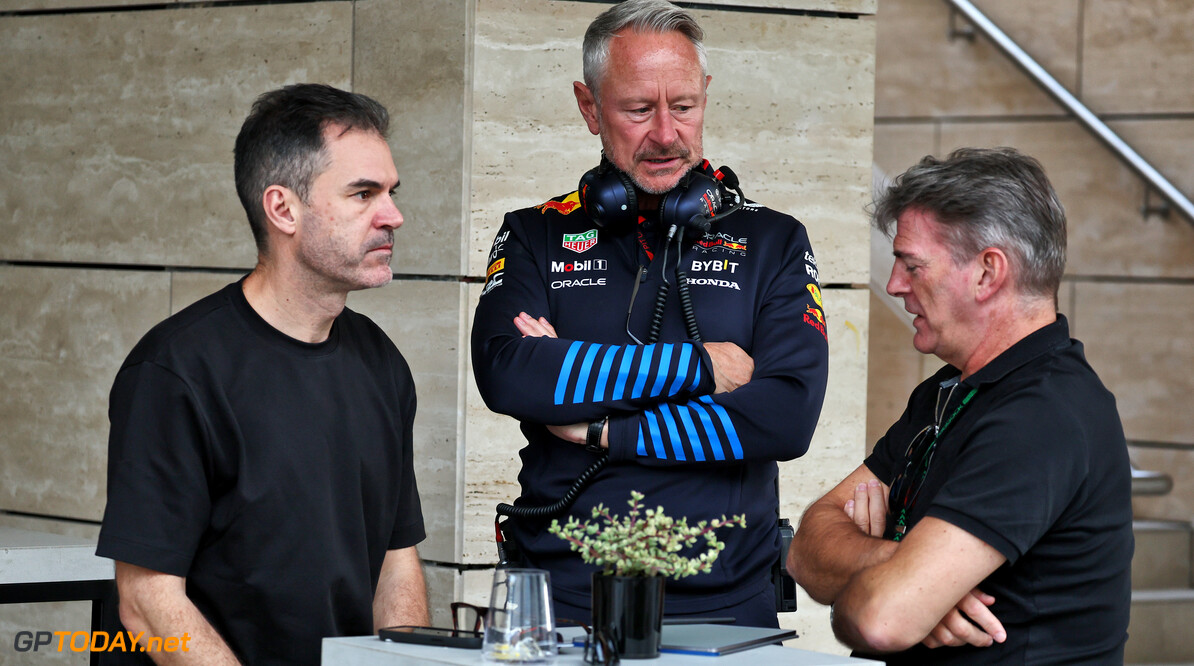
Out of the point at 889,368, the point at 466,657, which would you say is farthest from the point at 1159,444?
the point at 466,657

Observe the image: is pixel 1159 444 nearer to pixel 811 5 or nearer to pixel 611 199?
pixel 811 5

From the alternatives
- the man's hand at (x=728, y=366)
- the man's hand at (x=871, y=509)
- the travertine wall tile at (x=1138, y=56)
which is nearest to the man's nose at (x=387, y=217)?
the man's hand at (x=728, y=366)

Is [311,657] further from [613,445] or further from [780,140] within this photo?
[780,140]

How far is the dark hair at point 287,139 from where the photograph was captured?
83.1 inches

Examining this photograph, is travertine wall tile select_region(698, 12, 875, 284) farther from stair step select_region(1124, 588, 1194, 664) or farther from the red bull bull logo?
stair step select_region(1124, 588, 1194, 664)

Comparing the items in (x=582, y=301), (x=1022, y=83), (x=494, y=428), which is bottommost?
(x=494, y=428)

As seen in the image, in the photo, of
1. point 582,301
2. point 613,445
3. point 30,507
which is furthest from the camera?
point 30,507

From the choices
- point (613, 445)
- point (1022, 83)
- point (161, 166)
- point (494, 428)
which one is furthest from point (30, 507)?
point (1022, 83)

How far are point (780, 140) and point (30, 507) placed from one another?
2655 mm

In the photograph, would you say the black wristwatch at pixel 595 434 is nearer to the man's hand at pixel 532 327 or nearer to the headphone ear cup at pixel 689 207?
the man's hand at pixel 532 327

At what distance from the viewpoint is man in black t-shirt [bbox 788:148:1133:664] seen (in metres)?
1.82

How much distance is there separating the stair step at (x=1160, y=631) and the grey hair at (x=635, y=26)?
10.5 feet

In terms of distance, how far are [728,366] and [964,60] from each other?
463cm

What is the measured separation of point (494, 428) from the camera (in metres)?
3.42
